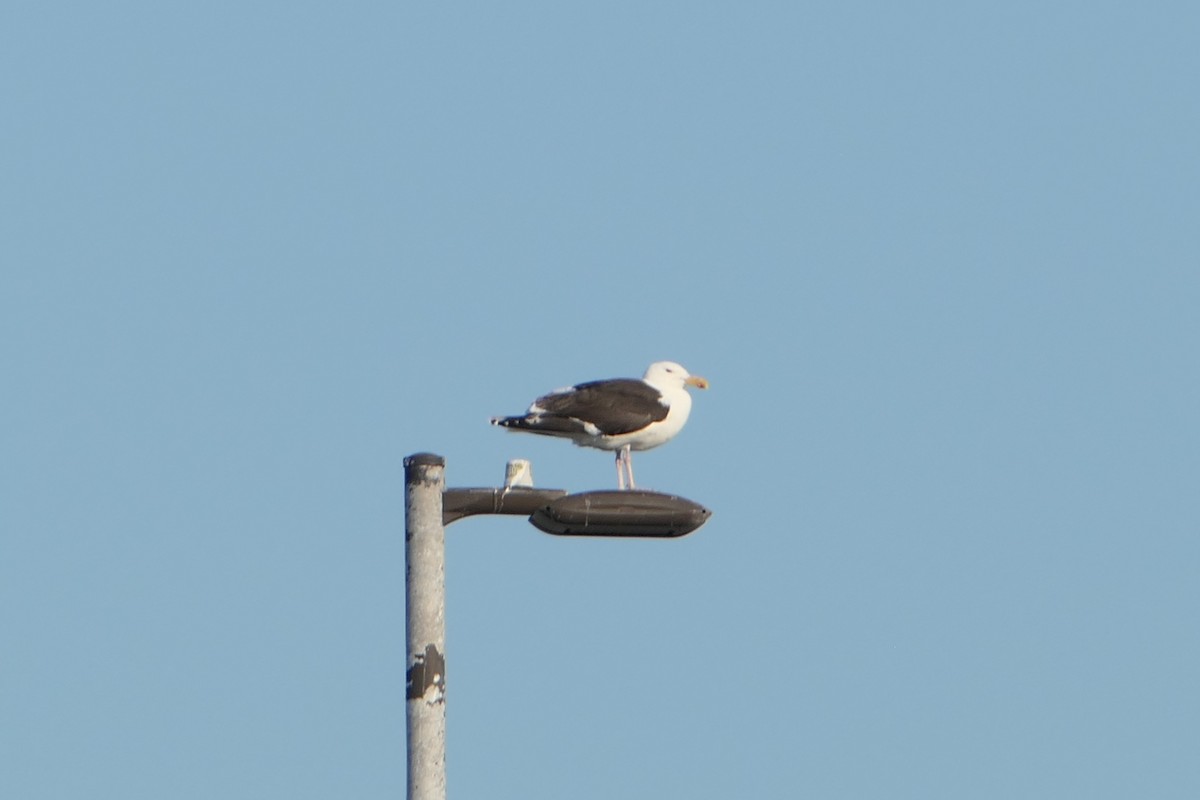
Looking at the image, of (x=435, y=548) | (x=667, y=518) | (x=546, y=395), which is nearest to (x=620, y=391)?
(x=546, y=395)

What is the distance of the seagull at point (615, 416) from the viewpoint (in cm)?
1366

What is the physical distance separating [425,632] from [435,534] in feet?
1.24

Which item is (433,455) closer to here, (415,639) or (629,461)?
(415,639)

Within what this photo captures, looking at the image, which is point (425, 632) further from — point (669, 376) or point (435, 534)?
point (669, 376)

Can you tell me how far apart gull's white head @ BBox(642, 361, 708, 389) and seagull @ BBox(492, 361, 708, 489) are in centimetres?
1

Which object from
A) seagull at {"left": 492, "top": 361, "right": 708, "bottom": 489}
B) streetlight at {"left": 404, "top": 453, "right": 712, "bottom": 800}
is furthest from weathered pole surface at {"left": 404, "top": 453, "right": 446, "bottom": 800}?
seagull at {"left": 492, "top": 361, "right": 708, "bottom": 489}

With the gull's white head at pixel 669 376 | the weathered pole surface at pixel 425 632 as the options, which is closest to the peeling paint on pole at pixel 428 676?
the weathered pole surface at pixel 425 632

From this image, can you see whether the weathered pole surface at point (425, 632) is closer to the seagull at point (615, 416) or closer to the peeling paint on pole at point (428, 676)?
the peeling paint on pole at point (428, 676)

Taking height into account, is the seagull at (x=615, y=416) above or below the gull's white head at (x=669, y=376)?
below

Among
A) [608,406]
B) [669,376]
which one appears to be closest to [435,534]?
[608,406]

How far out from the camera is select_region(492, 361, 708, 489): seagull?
1366cm

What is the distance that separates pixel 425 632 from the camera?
26.5ft

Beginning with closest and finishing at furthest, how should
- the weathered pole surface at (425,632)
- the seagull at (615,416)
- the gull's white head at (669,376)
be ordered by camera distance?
the weathered pole surface at (425,632), the seagull at (615,416), the gull's white head at (669,376)

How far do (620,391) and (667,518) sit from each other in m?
4.96
